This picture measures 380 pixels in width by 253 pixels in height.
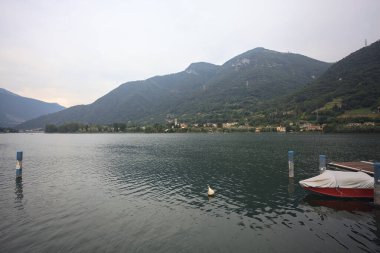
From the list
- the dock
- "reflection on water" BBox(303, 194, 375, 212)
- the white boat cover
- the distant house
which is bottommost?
"reflection on water" BBox(303, 194, 375, 212)

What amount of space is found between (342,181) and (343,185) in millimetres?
460

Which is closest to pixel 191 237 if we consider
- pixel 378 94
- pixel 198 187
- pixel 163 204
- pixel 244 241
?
pixel 244 241

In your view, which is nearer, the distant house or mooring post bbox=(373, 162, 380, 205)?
mooring post bbox=(373, 162, 380, 205)

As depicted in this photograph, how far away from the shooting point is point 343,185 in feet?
95.7

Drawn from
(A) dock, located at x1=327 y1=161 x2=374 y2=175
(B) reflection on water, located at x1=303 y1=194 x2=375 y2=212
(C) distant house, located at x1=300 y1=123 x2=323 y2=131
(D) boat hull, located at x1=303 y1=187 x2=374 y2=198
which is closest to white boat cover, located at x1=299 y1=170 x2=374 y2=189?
(D) boat hull, located at x1=303 y1=187 x2=374 y2=198

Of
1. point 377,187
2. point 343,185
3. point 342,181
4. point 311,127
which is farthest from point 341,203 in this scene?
point 311,127

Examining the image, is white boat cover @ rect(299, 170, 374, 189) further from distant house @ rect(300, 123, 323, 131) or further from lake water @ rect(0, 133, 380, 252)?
distant house @ rect(300, 123, 323, 131)

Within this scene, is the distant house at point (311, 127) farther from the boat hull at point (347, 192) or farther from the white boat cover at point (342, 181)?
the boat hull at point (347, 192)

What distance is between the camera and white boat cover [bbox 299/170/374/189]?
2877cm

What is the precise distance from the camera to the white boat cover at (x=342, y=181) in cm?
2877

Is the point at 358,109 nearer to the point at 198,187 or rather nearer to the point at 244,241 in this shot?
the point at 198,187

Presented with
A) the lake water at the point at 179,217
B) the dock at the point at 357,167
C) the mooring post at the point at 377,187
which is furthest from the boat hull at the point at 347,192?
the dock at the point at 357,167

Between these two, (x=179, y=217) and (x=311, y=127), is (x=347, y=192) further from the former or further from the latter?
(x=311, y=127)

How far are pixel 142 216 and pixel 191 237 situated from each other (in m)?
6.53
